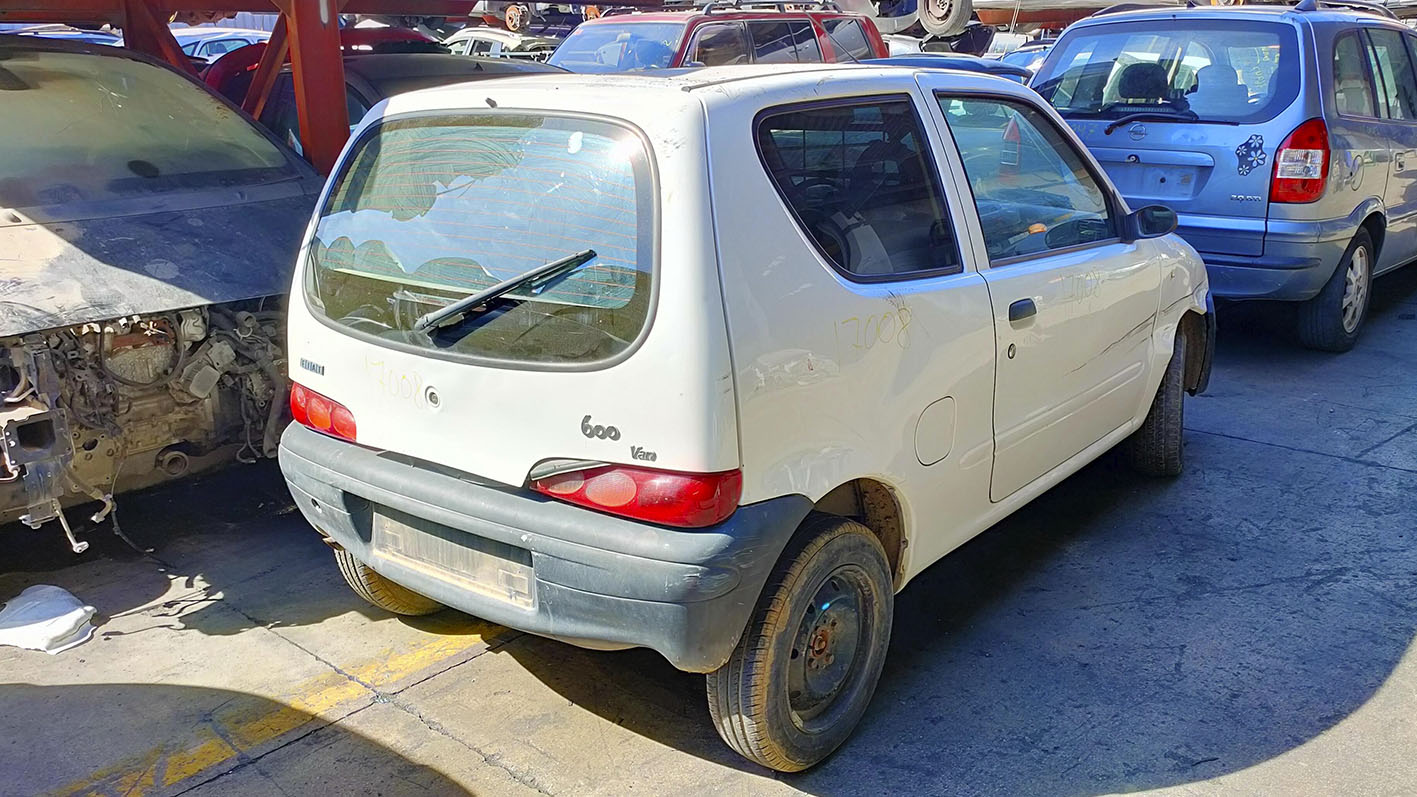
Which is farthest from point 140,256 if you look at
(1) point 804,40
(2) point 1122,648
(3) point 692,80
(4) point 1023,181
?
(1) point 804,40

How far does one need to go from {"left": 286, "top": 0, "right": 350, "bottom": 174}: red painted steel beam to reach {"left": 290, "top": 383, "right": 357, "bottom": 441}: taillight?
2.19m

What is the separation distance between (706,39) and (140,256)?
5.91m

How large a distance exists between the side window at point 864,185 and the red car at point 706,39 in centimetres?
545

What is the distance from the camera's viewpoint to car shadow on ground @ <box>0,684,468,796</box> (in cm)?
290

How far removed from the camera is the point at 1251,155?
19.2ft

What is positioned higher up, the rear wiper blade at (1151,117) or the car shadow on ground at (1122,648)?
the rear wiper blade at (1151,117)

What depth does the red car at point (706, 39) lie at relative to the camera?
346 inches

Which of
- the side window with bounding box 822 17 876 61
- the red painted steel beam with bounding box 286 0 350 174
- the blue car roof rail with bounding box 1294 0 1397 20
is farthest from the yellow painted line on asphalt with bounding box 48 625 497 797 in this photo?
the side window with bounding box 822 17 876 61

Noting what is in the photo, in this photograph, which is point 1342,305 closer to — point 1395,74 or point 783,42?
point 1395,74

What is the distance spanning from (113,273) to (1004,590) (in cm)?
317

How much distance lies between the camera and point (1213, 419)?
551 centimetres

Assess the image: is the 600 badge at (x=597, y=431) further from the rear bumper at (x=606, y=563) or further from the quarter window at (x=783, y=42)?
the quarter window at (x=783, y=42)

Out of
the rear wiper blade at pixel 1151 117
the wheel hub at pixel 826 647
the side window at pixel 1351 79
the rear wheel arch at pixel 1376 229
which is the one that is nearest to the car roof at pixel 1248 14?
the side window at pixel 1351 79

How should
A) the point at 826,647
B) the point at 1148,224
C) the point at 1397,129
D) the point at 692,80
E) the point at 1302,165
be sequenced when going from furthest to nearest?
the point at 1397,129 < the point at 1302,165 < the point at 1148,224 < the point at 826,647 < the point at 692,80
